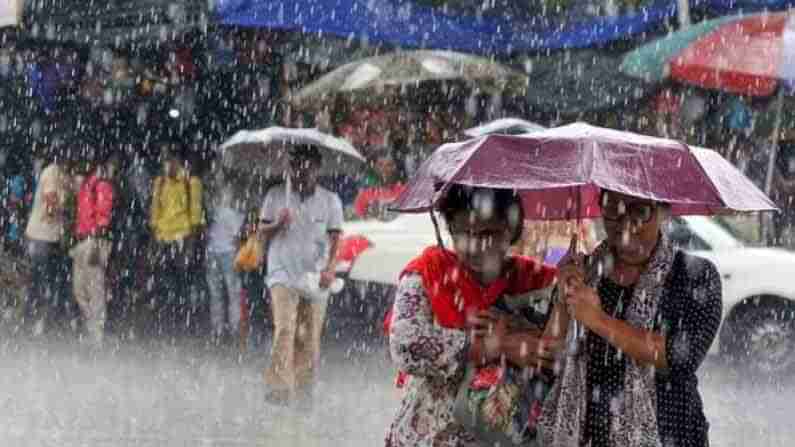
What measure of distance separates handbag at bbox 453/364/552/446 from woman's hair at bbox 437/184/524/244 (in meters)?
0.38

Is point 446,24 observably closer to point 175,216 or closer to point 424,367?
point 175,216

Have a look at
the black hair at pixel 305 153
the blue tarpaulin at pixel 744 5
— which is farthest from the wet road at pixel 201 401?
the blue tarpaulin at pixel 744 5

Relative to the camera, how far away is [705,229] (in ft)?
50.1

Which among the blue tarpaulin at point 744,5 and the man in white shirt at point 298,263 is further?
the blue tarpaulin at point 744,5

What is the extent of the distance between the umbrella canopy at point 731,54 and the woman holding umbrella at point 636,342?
1184 cm

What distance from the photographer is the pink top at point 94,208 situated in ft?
53.3

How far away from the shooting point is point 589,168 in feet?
14.8

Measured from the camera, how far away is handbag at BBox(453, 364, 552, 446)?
4.55 metres

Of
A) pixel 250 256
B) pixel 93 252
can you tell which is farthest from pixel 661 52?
pixel 93 252

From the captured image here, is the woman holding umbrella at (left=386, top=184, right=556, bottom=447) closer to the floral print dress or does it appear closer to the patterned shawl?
the floral print dress

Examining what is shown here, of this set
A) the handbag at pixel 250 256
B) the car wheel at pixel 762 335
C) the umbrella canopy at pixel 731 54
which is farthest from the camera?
the umbrella canopy at pixel 731 54

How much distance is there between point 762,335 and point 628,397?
423 inches

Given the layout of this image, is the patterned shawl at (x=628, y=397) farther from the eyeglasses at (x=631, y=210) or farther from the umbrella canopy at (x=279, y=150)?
the umbrella canopy at (x=279, y=150)

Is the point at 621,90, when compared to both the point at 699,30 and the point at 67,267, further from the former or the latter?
the point at 67,267
